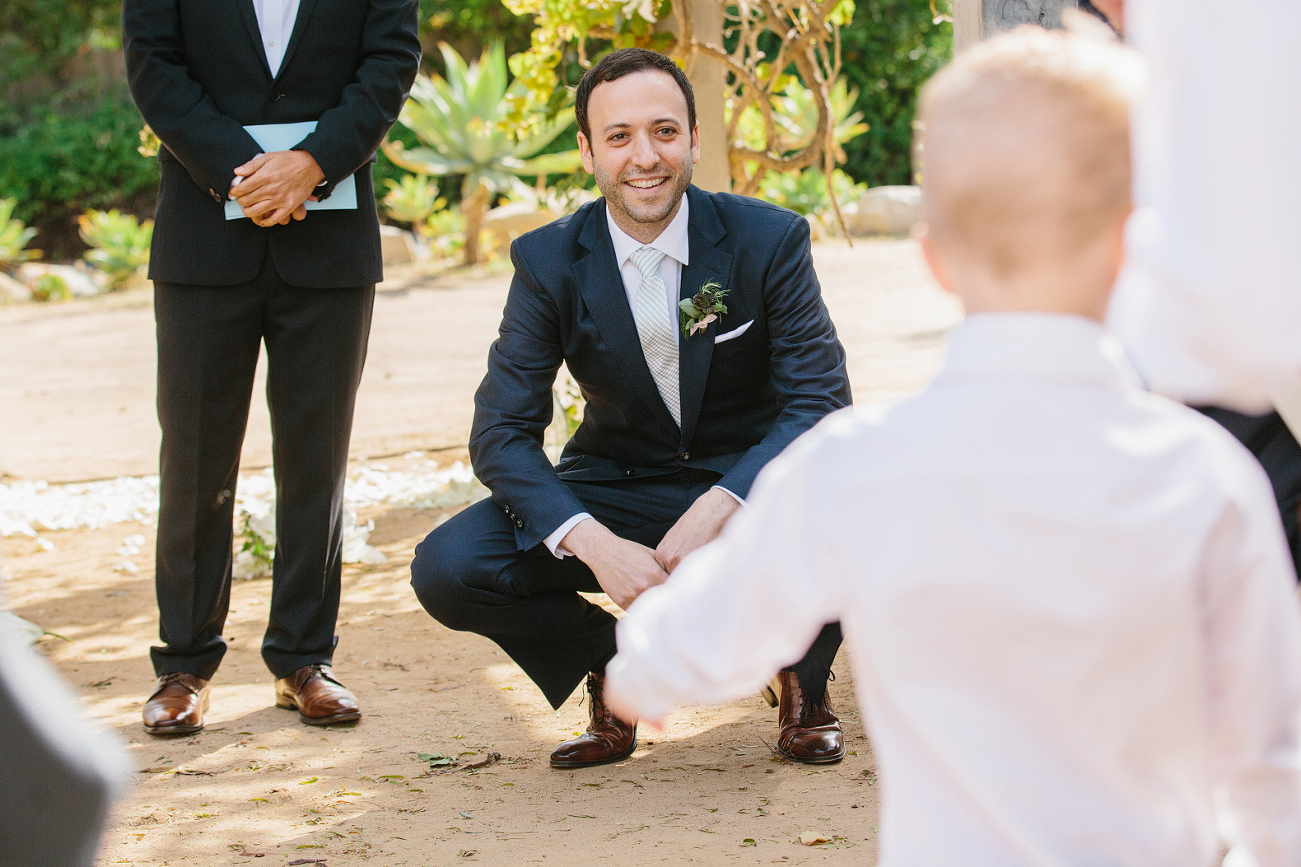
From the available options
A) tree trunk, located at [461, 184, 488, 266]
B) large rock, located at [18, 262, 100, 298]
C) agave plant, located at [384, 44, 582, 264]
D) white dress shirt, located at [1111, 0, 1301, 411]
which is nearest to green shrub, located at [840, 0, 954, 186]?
agave plant, located at [384, 44, 582, 264]

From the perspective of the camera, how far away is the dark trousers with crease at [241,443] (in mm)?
3188

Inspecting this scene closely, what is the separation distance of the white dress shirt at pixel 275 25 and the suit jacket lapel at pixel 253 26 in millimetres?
14

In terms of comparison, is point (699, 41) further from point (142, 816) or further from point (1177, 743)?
point (1177, 743)

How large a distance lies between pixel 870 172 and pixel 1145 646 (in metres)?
17.3

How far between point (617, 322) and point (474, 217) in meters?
10.7

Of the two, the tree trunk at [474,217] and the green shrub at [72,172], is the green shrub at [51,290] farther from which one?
the green shrub at [72,172]

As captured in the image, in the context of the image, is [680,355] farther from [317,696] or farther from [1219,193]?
[1219,193]

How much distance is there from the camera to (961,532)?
115cm

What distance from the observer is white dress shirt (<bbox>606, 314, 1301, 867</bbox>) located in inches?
44.1

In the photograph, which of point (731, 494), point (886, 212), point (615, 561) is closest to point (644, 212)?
point (731, 494)

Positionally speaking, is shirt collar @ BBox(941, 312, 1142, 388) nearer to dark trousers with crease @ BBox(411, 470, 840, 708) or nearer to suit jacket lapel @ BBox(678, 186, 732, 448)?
dark trousers with crease @ BBox(411, 470, 840, 708)

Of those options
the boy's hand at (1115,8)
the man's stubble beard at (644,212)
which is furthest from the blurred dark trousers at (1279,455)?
the man's stubble beard at (644,212)

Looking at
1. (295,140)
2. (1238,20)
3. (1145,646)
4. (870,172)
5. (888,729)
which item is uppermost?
(1238,20)

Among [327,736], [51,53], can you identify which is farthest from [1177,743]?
[51,53]
